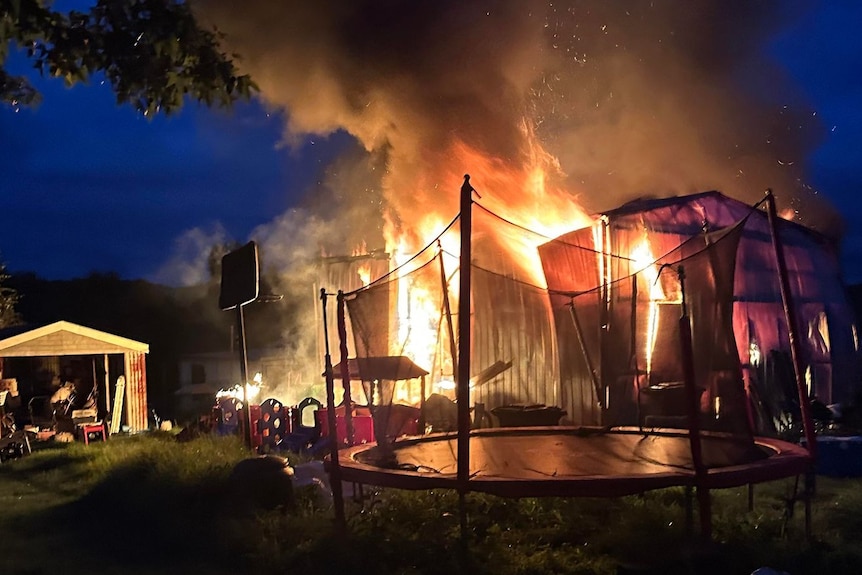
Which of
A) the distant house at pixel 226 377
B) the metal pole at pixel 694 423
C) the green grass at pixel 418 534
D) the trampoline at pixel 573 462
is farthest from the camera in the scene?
the distant house at pixel 226 377

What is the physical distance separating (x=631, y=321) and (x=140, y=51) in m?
8.27

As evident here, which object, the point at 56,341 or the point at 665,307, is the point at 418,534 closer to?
the point at 665,307

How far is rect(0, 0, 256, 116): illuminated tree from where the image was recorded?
6660 millimetres

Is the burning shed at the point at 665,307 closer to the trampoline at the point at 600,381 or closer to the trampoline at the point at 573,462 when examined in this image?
the trampoline at the point at 600,381

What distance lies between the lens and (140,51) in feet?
22.8

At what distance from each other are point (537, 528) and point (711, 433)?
230 cm

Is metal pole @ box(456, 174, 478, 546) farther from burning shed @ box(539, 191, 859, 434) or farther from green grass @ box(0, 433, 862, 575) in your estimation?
burning shed @ box(539, 191, 859, 434)

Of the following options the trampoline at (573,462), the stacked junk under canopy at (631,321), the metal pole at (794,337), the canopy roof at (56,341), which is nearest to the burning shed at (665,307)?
the stacked junk under canopy at (631,321)

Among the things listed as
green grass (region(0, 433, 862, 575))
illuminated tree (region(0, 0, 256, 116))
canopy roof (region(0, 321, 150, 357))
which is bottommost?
A: green grass (region(0, 433, 862, 575))

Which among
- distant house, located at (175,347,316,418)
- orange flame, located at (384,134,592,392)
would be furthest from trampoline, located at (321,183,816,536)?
distant house, located at (175,347,316,418)

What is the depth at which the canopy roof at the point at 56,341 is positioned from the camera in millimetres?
19562

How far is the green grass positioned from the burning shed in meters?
4.29

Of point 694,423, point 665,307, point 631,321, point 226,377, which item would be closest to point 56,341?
point 226,377

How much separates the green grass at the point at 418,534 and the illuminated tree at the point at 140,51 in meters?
4.41
